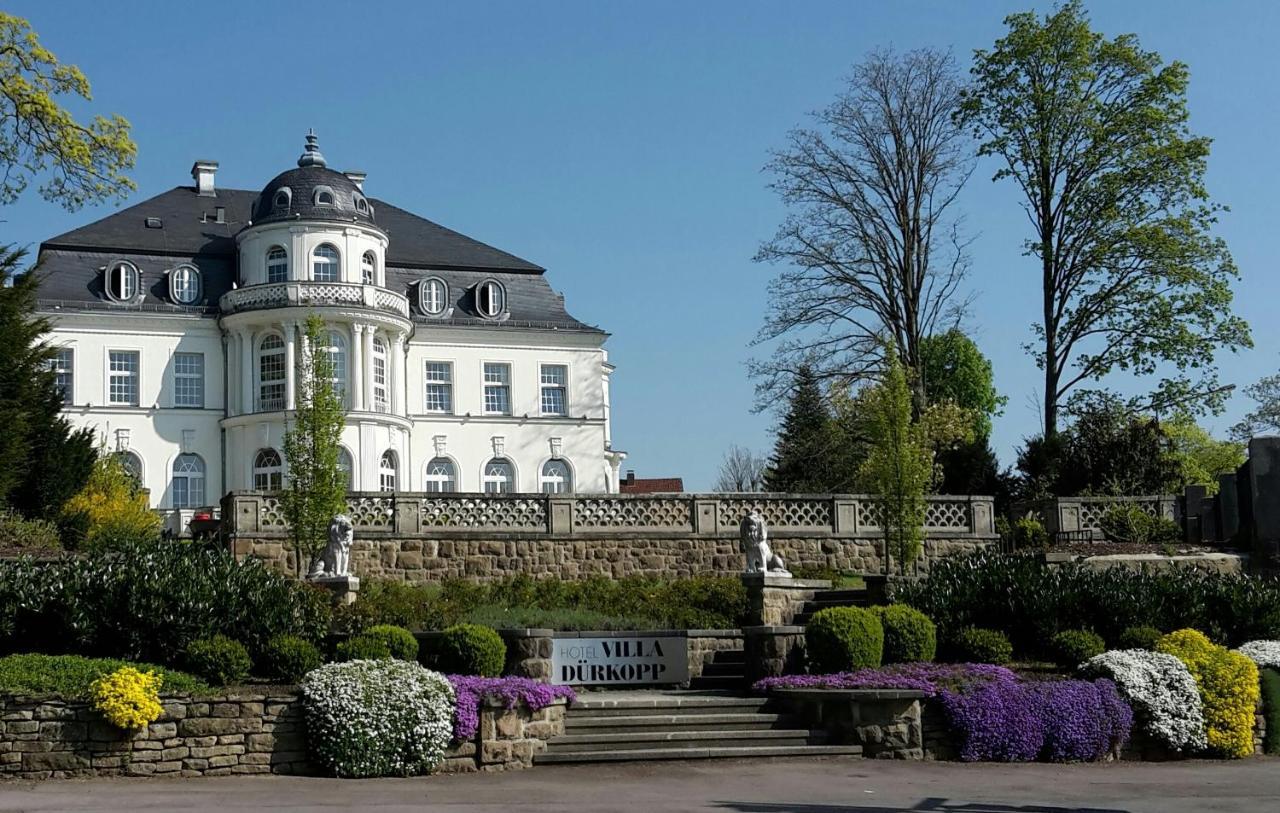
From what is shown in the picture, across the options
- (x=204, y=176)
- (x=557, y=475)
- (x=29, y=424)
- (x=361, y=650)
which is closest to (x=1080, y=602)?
(x=361, y=650)

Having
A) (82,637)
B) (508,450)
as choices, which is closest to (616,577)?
(82,637)

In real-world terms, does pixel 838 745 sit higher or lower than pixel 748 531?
lower

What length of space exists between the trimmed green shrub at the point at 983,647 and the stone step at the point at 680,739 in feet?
9.73

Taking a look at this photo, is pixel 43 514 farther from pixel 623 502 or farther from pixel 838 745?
pixel 838 745

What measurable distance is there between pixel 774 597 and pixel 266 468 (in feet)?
87.6

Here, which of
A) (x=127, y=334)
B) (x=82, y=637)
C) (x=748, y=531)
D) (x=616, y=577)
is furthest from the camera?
(x=127, y=334)

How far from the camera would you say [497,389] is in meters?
50.0

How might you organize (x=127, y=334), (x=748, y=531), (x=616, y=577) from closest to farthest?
(x=748, y=531) → (x=616, y=577) → (x=127, y=334)

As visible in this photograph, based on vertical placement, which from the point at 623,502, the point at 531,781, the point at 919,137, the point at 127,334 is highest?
the point at 919,137

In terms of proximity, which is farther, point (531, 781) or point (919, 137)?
point (919, 137)

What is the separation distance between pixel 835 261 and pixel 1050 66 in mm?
6896

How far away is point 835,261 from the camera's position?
39.4 meters

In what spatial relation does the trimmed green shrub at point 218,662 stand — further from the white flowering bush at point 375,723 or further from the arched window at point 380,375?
the arched window at point 380,375

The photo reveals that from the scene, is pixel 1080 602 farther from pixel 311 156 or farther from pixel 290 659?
pixel 311 156
